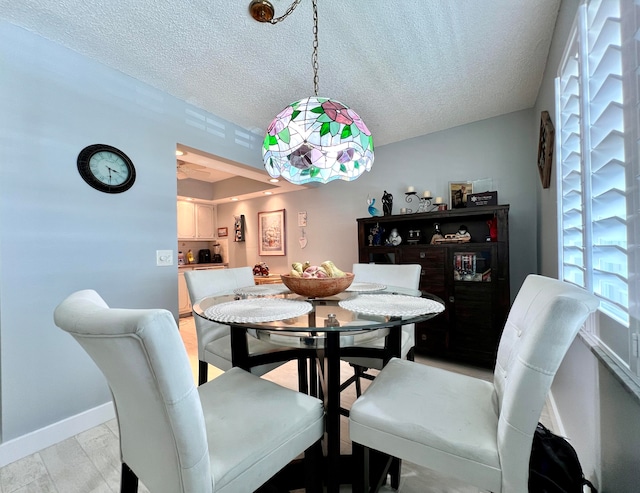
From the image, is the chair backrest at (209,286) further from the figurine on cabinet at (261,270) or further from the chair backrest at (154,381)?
the figurine on cabinet at (261,270)

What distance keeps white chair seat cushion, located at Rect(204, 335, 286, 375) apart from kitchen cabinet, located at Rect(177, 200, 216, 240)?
12.4 ft

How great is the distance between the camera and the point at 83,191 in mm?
1852

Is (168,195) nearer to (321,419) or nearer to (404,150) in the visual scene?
(321,419)

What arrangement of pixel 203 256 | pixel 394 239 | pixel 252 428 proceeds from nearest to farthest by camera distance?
pixel 252 428, pixel 394 239, pixel 203 256

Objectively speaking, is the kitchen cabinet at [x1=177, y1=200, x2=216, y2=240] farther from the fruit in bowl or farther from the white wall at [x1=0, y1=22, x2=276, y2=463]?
the fruit in bowl

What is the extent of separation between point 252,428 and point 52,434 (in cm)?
167

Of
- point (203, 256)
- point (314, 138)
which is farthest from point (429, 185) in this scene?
point (203, 256)

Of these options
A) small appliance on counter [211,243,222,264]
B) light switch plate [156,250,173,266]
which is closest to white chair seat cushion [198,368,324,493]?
light switch plate [156,250,173,266]

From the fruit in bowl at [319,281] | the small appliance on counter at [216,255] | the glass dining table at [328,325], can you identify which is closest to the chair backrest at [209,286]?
the glass dining table at [328,325]

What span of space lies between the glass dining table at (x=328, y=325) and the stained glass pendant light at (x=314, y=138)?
0.70 metres

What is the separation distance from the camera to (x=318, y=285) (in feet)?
4.42

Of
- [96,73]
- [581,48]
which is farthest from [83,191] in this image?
[581,48]

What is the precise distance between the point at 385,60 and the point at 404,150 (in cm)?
151

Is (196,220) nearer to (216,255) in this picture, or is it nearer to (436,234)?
(216,255)
